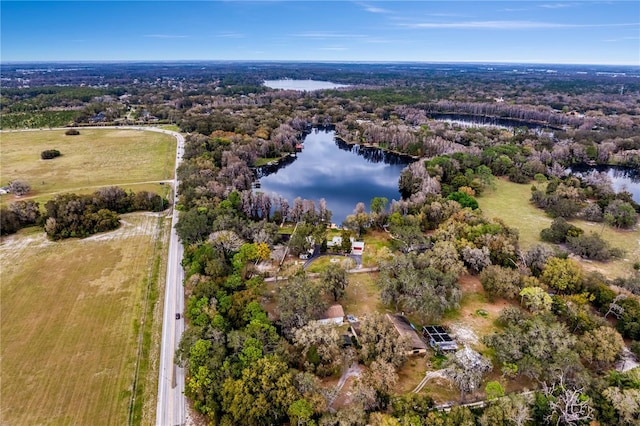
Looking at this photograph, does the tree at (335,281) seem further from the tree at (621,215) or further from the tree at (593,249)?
the tree at (621,215)

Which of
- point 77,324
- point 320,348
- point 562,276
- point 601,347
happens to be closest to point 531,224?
point 562,276

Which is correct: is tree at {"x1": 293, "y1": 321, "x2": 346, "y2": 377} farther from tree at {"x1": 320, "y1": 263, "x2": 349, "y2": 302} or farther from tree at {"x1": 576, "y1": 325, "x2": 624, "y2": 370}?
tree at {"x1": 576, "y1": 325, "x2": 624, "y2": 370}

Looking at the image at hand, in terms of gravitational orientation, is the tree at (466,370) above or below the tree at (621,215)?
below

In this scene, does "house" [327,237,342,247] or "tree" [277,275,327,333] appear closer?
"tree" [277,275,327,333]

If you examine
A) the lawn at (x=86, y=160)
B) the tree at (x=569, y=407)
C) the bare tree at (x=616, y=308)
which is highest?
the lawn at (x=86, y=160)

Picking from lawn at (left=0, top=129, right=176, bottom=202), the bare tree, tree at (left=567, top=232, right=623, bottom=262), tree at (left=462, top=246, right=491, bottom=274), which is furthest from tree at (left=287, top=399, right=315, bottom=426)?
lawn at (left=0, top=129, right=176, bottom=202)

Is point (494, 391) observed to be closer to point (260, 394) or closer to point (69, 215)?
point (260, 394)

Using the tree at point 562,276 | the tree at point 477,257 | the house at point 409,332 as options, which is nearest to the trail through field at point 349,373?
the house at point 409,332

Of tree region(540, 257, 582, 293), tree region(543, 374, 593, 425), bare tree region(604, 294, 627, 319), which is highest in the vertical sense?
tree region(540, 257, 582, 293)
